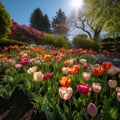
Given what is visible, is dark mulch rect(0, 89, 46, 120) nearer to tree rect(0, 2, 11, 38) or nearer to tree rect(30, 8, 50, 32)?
tree rect(0, 2, 11, 38)

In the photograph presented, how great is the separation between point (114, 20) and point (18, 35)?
41.2 feet

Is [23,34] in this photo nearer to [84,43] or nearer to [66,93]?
[84,43]

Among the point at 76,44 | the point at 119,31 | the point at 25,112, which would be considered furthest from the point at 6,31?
the point at 25,112

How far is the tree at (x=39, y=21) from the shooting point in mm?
56562

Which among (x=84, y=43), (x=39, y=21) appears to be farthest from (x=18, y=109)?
(x=39, y=21)

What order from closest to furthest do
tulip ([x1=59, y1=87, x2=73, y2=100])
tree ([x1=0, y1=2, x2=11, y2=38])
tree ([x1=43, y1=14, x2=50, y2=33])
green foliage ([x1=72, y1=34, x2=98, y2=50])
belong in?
tulip ([x1=59, y1=87, x2=73, y2=100])
tree ([x1=0, y1=2, x2=11, y2=38])
green foliage ([x1=72, y1=34, x2=98, y2=50])
tree ([x1=43, y1=14, x2=50, y2=33])

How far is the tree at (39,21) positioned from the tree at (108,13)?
132ft

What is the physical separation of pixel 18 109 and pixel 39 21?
177ft

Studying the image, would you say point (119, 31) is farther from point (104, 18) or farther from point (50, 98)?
point (50, 98)

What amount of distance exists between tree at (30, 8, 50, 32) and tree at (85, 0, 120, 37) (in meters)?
40.2

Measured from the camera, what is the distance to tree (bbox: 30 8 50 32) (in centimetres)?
5656

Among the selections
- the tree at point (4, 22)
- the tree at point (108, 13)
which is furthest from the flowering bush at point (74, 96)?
the tree at point (4, 22)

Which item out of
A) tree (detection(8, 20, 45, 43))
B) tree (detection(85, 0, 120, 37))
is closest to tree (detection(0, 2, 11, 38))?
tree (detection(85, 0, 120, 37))

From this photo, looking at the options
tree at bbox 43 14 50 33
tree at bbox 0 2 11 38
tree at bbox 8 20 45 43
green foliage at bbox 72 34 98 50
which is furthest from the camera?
tree at bbox 43 14 50 33
